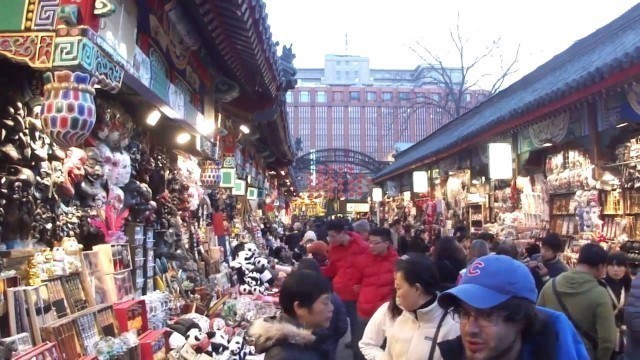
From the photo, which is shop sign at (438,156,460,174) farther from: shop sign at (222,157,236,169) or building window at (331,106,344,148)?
building window at (331,106,344,148)

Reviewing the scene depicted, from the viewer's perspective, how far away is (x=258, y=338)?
2.72 meters

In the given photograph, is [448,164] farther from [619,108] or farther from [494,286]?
[494,286]

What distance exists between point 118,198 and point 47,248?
120cm

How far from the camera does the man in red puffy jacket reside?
281 inches

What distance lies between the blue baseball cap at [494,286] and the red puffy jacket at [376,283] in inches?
156

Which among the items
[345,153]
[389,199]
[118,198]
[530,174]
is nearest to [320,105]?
[345,153]

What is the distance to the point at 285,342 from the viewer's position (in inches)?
106

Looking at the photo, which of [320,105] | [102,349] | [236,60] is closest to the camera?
[102,349]

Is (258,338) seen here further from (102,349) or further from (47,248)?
(47,248)

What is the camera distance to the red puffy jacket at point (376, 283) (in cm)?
605

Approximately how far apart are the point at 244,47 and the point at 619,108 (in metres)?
4.73

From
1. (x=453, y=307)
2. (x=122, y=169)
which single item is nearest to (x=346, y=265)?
(x=122, y=169)

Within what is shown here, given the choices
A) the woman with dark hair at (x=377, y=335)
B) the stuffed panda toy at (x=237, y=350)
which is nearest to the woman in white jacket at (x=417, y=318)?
the woman with dark hair at (x=377, y=335)

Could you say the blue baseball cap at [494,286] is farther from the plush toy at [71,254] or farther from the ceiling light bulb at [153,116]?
the ceiling light bulb at [153,116]
